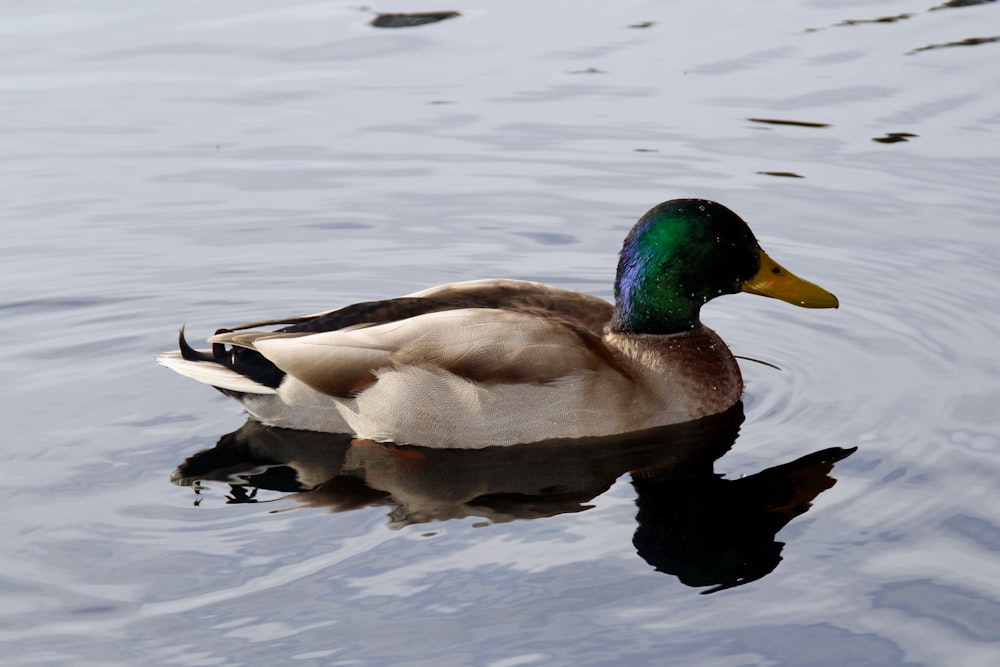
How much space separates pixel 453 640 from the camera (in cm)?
503

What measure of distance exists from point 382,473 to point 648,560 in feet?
4.96

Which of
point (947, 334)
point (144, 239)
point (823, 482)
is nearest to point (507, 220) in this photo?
point (144, 239)

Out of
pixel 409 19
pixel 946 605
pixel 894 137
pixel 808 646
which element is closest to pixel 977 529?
pixel 946 605

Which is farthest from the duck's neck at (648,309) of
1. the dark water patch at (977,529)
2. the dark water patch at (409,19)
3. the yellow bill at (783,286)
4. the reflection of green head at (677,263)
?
the dark water patch at (409,19)

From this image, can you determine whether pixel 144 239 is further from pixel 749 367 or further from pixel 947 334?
pixel 947 334

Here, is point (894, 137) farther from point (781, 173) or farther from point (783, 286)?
point (783, 286)

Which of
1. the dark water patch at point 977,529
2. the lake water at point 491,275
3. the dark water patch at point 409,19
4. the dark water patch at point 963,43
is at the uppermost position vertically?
the dark water patch at point 409,19

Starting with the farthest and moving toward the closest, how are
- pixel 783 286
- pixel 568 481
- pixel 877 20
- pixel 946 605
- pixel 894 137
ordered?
pixel 877 20 → pixel 894 137 → pixel 783 286 → pixel 568 481 → pixel 946 605

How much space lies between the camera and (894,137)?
1103cm

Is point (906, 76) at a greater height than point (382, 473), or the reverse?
point (906, 76)

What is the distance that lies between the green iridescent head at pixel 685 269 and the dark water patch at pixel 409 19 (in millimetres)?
7795

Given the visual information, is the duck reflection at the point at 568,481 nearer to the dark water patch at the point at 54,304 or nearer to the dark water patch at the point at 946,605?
the dark water patch at the point at 946,605

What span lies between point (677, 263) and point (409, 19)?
8076mm

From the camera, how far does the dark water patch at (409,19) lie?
14.5m
